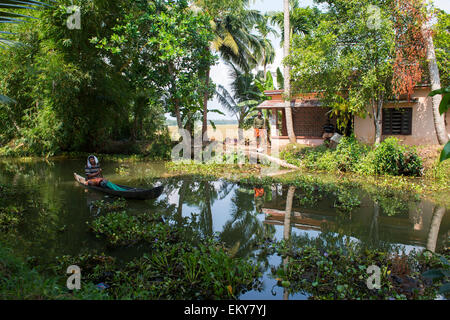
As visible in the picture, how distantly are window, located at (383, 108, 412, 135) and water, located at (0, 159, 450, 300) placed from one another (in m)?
8.04

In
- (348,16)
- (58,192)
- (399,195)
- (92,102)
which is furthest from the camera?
(92,102)

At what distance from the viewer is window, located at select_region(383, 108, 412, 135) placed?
1620cm

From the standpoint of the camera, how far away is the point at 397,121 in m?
16.6

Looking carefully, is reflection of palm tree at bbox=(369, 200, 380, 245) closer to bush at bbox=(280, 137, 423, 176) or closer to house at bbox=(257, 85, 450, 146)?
bush at bbox=(280, 137, 423, 176)

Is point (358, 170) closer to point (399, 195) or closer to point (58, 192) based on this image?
point (399, 195)

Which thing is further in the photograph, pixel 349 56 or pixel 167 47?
pixel 167 47

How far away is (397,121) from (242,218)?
12.3 m

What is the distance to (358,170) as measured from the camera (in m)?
13.4

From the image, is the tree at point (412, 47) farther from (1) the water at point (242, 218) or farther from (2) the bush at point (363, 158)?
(1) the water at point (242, 218)

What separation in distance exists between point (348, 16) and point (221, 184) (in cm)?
878

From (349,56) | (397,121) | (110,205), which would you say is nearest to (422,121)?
(397,121)

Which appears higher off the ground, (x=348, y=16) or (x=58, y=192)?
(x=348, y=16)

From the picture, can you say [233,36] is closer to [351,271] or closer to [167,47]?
[167,47]
